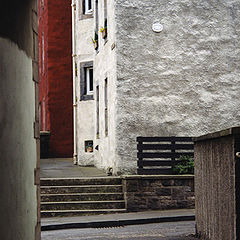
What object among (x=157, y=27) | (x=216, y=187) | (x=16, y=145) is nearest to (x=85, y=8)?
(x=157, y=27)

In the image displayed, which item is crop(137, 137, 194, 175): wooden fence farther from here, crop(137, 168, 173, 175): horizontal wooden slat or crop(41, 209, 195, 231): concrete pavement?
crop(41, 209, 195, 231): concrete pavement

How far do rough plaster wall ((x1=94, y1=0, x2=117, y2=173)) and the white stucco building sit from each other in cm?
3

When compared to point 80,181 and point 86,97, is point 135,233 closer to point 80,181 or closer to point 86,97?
point 80,181

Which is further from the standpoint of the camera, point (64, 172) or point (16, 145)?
point (64, 172)

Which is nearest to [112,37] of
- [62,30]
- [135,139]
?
[135,139]

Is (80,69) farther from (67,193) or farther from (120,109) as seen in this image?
(67,193)

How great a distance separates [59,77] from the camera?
29.8 m

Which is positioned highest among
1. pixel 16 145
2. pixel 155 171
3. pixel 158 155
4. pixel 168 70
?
pixel 168 70

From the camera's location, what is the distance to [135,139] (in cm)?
1880

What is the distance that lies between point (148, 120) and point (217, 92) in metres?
2.26

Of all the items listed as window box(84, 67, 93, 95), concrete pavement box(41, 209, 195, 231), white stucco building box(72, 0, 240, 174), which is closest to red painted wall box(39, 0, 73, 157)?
window box(84, 67, 93, 95)

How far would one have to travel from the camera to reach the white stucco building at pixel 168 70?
1883 cm

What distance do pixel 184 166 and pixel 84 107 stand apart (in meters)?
8.44

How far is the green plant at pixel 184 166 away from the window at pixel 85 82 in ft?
26.3
